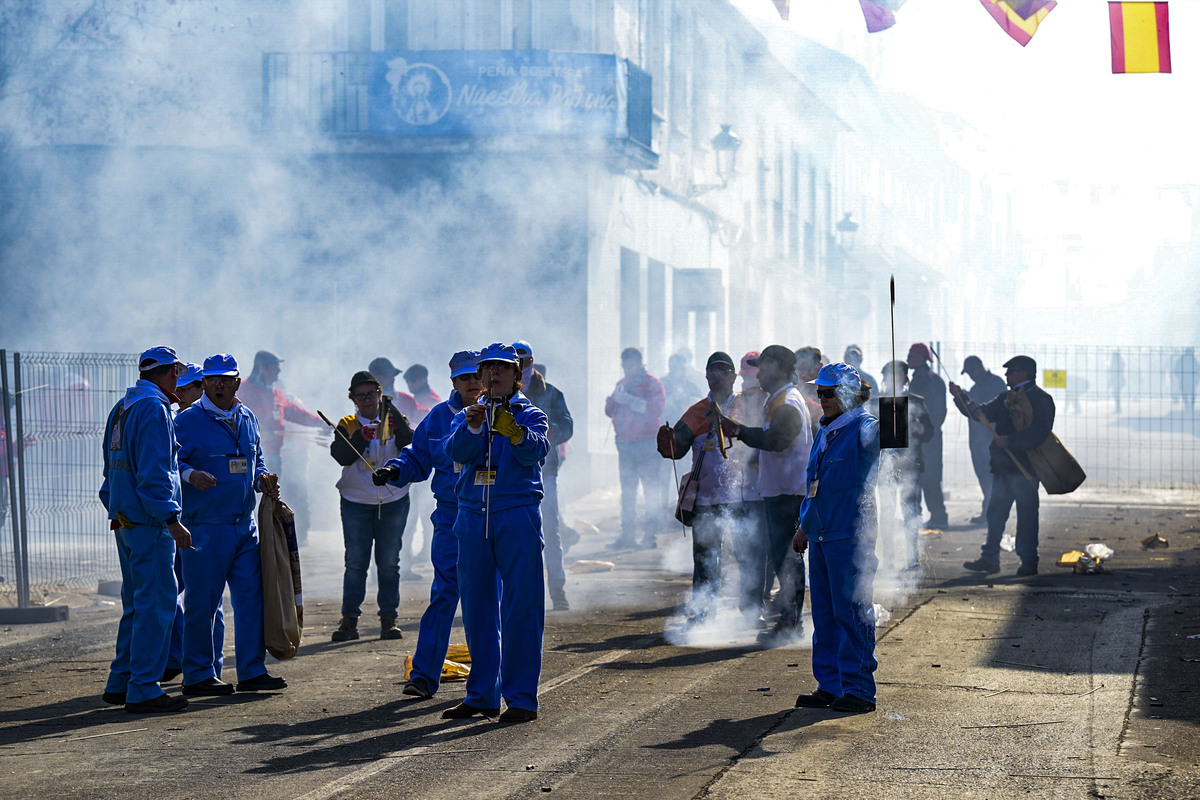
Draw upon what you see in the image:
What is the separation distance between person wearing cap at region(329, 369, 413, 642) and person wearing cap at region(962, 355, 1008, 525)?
6518 millimetres

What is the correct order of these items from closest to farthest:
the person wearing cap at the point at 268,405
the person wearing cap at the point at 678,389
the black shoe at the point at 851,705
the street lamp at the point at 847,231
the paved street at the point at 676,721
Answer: the paved street at the point at 676,721, the black shoe at the point at 851,705, the person wearing cap at the point at 268,405, the person wearing cap at the point at 678,389, the street lamp at the point at 847,231

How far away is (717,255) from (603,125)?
25.2 ft

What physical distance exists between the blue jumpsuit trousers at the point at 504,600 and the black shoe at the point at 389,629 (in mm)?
2251

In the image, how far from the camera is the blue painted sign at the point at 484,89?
1608 centimetres

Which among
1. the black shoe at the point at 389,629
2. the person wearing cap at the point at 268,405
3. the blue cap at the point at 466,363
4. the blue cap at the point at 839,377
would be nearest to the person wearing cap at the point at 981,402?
the person wearing cap at the point at 268,405

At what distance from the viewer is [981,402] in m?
13.1

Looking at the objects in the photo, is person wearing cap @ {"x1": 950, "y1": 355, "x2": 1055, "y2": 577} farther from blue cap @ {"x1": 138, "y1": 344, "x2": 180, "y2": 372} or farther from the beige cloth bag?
blue cap @ {"x1": 138, "y1": 344, "x2": 180, "y2": 372}

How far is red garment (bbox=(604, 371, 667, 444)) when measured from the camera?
12.8 m

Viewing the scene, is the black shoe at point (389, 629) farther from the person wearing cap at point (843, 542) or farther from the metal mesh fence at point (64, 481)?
the metal mesh fence at point (64, 481)

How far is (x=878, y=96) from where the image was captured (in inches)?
733

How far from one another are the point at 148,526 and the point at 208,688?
880mm

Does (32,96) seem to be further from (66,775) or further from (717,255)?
(66,775)

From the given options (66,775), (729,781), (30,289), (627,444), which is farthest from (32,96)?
(729,781)

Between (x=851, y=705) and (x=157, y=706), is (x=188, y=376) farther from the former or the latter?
(x=851, y=705)
